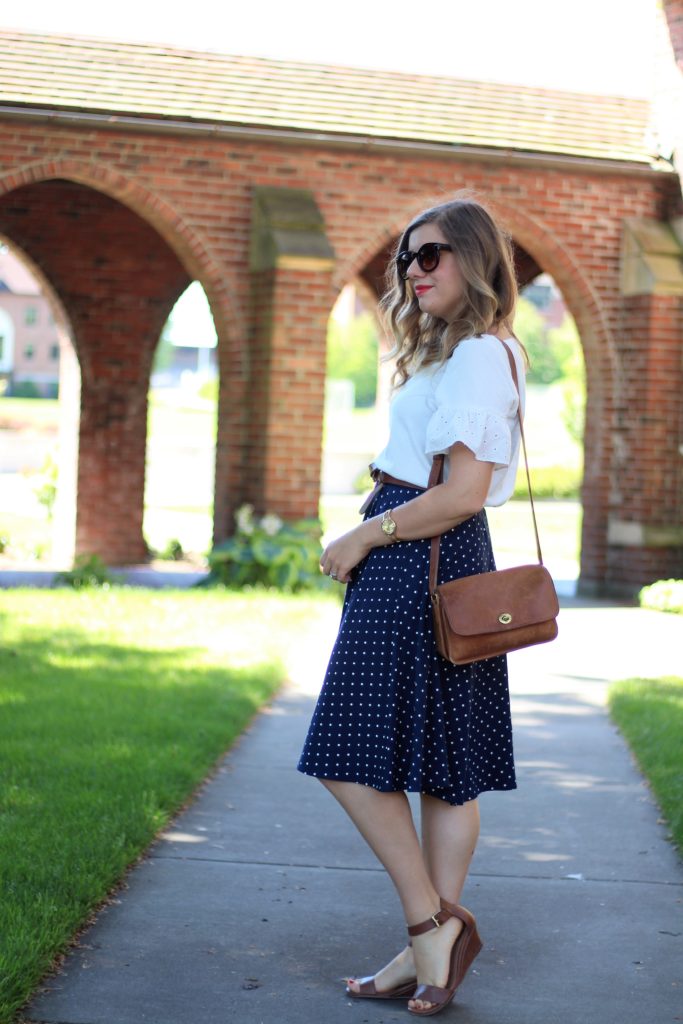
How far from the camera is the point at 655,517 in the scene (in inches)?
539

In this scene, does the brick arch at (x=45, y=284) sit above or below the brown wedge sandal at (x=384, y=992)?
above

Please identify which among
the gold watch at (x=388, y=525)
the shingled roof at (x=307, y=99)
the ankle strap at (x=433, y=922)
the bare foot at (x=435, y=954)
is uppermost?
the shingled roof at (x=307, y=99)

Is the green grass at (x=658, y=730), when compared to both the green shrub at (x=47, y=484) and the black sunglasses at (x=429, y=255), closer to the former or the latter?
the black sunglasses at (x=429, y=255)

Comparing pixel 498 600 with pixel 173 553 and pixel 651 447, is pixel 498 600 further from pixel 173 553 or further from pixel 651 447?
pixel 173 553

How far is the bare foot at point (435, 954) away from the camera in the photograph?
3.45 metres

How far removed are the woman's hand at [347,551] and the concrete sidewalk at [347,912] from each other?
41.6 inches

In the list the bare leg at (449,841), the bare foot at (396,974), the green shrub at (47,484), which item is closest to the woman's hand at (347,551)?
the bare leg at (449,841)

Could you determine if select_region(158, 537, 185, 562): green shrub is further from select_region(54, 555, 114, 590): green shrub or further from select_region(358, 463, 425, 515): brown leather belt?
select_region(358, 463, 425, 515): brown leather belt

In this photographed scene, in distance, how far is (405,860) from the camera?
3438mm

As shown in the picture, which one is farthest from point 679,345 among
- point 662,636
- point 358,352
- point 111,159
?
point 358,352

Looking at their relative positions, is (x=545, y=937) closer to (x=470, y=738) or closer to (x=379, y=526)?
(x=470, y=738)

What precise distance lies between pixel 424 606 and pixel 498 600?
176mm

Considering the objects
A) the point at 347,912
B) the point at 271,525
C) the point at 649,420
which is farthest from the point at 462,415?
the point at 649,420

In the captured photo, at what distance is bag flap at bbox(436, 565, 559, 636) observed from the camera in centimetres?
334
